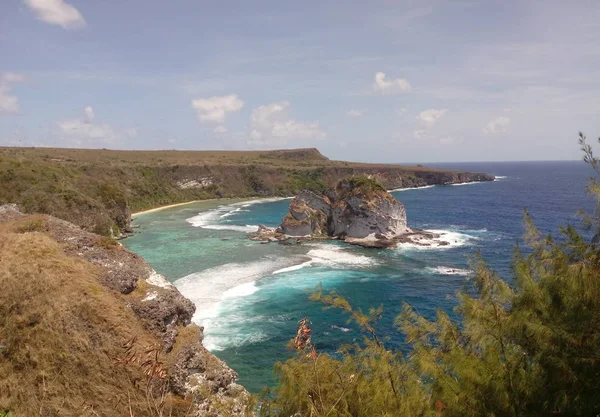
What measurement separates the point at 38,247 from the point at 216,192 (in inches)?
5046

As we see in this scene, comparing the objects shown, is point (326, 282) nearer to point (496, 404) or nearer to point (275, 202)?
point (496, 404)

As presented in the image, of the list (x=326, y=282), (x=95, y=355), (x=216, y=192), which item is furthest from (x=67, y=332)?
(x=216, y=192)

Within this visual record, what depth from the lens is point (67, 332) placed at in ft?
52.1

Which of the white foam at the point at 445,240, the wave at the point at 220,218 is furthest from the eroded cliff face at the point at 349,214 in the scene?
the wave at the point at 220,218

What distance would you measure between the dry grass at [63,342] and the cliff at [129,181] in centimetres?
5026

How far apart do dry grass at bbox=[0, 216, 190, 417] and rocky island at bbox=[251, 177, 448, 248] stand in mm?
50346

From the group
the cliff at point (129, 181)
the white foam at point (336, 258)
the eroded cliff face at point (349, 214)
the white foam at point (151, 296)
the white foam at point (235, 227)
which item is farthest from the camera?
the white foam at point (235, 227)

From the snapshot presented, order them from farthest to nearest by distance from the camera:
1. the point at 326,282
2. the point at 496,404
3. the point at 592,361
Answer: the point at 326,282 → the point at 496,404 → the point at 592,361

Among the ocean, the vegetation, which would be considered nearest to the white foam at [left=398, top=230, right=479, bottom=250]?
the ocean

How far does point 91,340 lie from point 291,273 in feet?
111

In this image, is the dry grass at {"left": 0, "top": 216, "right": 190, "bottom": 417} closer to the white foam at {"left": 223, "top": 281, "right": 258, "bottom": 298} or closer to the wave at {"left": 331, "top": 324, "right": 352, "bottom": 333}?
the wave at {"left": 331, "top": 324, "right": 352, "bottom": 333}

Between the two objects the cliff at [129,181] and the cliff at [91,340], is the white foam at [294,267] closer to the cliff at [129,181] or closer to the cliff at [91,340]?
the cliff at [91,340]

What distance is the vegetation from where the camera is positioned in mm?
8727

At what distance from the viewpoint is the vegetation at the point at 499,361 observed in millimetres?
8727
